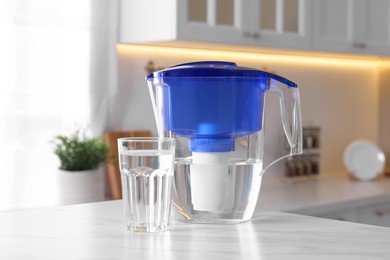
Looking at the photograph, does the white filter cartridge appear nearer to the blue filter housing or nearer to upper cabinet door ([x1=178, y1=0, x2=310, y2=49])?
the blue filter housing

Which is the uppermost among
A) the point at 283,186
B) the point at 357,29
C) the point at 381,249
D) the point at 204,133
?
the point at 357,29

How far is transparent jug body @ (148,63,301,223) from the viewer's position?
1228 mm

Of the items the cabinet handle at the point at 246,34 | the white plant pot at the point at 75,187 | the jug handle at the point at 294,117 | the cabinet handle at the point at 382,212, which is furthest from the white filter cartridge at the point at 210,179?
the cabinet handle at the point at 382,212

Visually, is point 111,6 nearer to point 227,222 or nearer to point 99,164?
point 99,164

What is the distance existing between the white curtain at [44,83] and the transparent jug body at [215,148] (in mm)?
1482

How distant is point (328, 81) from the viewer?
12.6 ft

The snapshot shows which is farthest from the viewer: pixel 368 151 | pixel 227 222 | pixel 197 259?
pixel 368 151

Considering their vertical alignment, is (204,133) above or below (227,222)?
above

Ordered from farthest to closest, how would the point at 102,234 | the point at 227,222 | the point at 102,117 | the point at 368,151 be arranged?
the point at 368,151
the point at 102,117
the point at 227,222
the point at 102,234

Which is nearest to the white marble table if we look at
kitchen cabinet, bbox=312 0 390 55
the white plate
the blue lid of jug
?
the blue lid of jug

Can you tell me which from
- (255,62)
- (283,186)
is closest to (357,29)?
(255,62)

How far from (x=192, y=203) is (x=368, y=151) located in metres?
2.65

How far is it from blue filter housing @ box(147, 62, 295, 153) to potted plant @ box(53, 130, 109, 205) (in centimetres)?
134

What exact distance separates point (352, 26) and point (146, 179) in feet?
7.98
